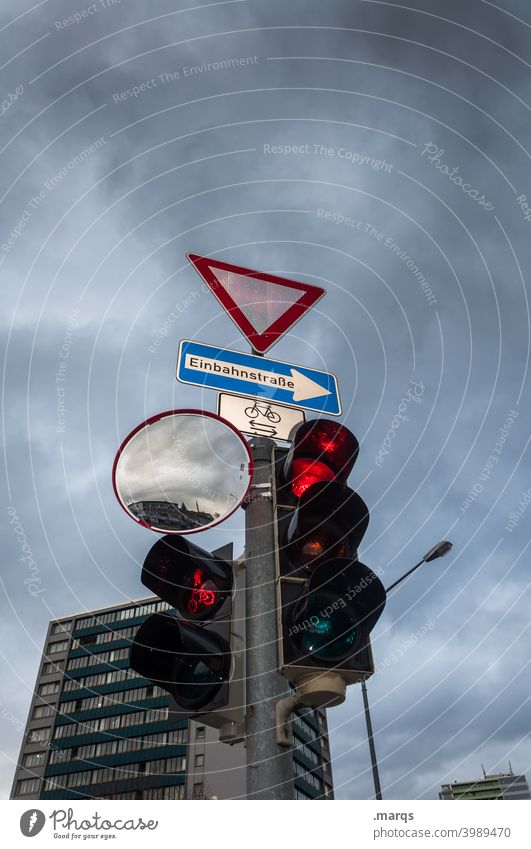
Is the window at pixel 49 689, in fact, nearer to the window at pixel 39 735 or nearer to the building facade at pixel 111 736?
the building facade at pixel 111 736

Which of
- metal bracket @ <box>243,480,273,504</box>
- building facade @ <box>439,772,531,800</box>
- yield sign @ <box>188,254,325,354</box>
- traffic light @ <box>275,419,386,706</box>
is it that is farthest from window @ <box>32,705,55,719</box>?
building facade @ <box>439,772,531,800</box>

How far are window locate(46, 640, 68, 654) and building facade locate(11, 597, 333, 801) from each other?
0.47ft

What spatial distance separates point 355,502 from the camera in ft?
11.1

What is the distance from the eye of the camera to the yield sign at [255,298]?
15.3 ft

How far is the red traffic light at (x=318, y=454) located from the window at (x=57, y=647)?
3934 inches

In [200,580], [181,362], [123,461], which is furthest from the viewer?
[181,362]

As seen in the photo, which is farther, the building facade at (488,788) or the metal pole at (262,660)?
the building facade at (488,788)

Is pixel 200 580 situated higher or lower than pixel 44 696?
lower

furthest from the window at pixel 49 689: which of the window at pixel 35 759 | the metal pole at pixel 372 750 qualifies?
the metal pole at pixel 372 750

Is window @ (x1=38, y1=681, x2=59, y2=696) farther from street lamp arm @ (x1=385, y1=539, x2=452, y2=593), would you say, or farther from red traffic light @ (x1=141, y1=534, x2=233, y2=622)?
red traffic light @ (x1=141, y1=534, x2=233, y2=622)
